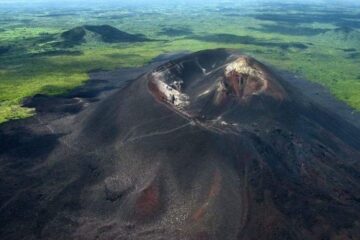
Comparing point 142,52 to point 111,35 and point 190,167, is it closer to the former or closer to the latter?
point 111,35

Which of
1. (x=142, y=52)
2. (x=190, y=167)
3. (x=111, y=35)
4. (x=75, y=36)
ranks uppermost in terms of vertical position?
(x=190, y=167)

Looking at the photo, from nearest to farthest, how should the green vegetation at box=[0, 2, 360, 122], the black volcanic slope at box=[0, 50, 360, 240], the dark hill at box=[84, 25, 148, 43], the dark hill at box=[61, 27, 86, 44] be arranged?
the black volcanic slope at box=[0, 50, 360, 240] < the green vegetation at box=[0, 2, 360, 122] < the dark hill at box=[61, 27, 86, 44] < the dark hill at box=[84, 25, 148, 43]

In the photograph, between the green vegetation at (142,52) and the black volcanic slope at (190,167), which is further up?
the black volcanic slope at (190,167)

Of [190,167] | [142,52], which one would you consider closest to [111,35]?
[142,52]

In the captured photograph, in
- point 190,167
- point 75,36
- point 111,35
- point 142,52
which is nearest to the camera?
point 190,167

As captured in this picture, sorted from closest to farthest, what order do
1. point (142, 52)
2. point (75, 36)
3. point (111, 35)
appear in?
1. point (142, 52)
2. point (75, 36)
3. point (111, 35)

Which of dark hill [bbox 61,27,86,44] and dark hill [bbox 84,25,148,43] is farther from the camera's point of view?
dark hill [bbox 84,25,148,43]

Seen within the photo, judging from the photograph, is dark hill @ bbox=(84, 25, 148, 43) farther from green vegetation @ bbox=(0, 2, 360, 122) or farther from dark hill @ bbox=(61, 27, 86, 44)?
dark hill @ bbox=(61, 27, 86, 44)

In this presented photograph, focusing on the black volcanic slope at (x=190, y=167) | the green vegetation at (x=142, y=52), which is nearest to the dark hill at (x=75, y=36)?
the green vegetation at (x=142, y=52)

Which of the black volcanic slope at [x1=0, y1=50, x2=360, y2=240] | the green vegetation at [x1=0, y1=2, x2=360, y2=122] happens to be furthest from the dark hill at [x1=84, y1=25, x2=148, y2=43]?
the black volcanic slope at [x1=0, y1=50, x2=360, y2=240]

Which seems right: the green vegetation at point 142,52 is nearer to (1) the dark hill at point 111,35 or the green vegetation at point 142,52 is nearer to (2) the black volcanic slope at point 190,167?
(1) the dark hill at point 111,35
